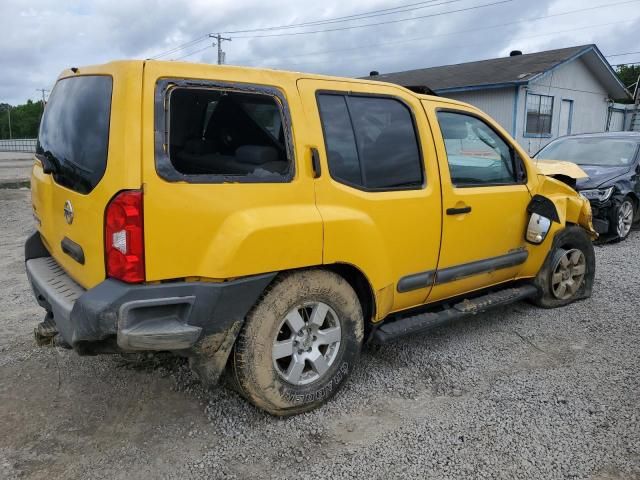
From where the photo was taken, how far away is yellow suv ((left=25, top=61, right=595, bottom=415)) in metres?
2.44

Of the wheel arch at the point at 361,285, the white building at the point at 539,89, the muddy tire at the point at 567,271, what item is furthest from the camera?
the white building at the point at 539,89

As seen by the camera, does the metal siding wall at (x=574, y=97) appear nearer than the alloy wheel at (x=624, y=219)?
No

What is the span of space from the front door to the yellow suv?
2cm

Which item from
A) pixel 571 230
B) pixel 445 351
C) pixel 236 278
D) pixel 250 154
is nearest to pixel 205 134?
pixel 250 154

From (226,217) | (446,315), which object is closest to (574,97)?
(446,315)

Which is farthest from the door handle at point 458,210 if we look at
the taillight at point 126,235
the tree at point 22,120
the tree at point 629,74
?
the tree at point 22,120

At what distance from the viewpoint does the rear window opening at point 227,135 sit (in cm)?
268

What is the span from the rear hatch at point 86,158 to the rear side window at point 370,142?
1.10m

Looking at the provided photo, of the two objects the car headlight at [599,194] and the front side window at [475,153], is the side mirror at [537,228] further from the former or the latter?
the car headlight at [599,194]

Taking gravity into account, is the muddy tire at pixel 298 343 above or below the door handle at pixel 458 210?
below

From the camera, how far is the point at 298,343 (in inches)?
118

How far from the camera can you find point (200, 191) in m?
2.51

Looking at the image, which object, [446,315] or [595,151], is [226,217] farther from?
[595,151]

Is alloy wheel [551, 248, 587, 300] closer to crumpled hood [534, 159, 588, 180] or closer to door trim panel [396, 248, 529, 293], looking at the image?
door trim panel [396, 248, 529, 293]
